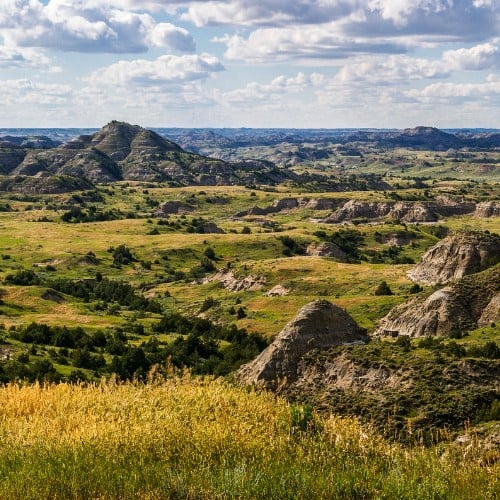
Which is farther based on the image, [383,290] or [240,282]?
[240,282]

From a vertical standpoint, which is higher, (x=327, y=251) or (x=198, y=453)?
(x=198, y=453)

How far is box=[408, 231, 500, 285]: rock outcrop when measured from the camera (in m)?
110

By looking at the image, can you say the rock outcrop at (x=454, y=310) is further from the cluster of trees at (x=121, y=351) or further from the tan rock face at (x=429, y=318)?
the cluster of trees at (x=121, y=351)

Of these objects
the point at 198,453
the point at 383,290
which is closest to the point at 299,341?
the point at 198,453

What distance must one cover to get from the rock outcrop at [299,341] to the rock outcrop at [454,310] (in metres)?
17.9

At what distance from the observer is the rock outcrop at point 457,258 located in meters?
110

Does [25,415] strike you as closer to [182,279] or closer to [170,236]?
[182,279]

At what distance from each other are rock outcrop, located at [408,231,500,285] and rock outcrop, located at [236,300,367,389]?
60743 mm

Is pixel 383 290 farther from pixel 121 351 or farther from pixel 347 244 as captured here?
pixel 347 244

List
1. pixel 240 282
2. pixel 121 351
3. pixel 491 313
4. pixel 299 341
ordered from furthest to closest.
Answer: pixel 240 282
pixel 121 351
pixel 491 313
pixel 299 341

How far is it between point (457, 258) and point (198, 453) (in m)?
108

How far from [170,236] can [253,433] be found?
185420mm

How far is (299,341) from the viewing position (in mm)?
46344

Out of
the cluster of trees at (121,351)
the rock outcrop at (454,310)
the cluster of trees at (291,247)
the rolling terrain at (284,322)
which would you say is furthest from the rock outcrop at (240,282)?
the rock outcrop at (454,310)
